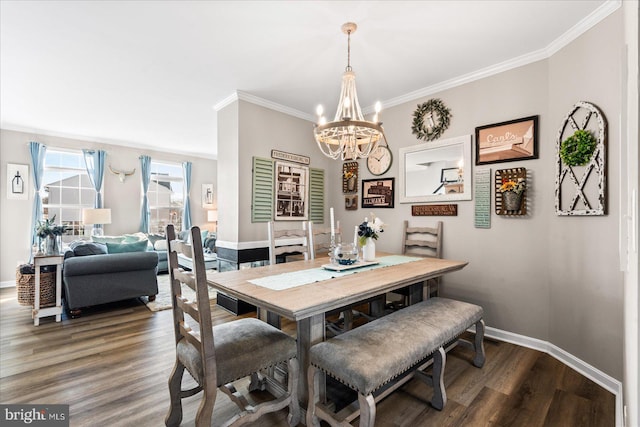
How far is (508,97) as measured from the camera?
2.73 metres

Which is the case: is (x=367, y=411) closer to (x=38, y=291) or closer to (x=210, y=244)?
(x=38, y=291)

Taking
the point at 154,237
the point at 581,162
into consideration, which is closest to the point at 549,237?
the point at 581,162

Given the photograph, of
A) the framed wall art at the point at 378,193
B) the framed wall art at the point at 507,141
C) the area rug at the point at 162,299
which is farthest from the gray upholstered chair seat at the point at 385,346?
the area rug at the point at 162,299

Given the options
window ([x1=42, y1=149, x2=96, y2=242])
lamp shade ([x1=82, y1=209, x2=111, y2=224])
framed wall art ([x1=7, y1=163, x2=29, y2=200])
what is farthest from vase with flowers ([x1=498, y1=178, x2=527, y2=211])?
framed wall art ([x1=7, y1=163, x2=29, y2=200])

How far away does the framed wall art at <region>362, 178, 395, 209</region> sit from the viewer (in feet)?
12.1

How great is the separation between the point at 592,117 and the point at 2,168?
7609 millimetres

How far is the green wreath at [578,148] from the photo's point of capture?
2.11m

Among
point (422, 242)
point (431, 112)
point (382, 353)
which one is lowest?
point (382, 353)

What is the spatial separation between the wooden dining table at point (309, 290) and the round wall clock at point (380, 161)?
170 cm

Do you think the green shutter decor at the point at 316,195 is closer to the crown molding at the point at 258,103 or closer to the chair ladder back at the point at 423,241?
the crown molding at the point at 258,103

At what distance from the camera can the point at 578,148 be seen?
7.09 ft

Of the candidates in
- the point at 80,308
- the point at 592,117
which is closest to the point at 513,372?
the point at 592,117

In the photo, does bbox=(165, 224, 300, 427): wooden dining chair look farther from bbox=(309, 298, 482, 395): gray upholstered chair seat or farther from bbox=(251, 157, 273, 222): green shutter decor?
bbox=(251, 157, 273, 222): green shutter decor

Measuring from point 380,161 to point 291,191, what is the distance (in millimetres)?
1250
